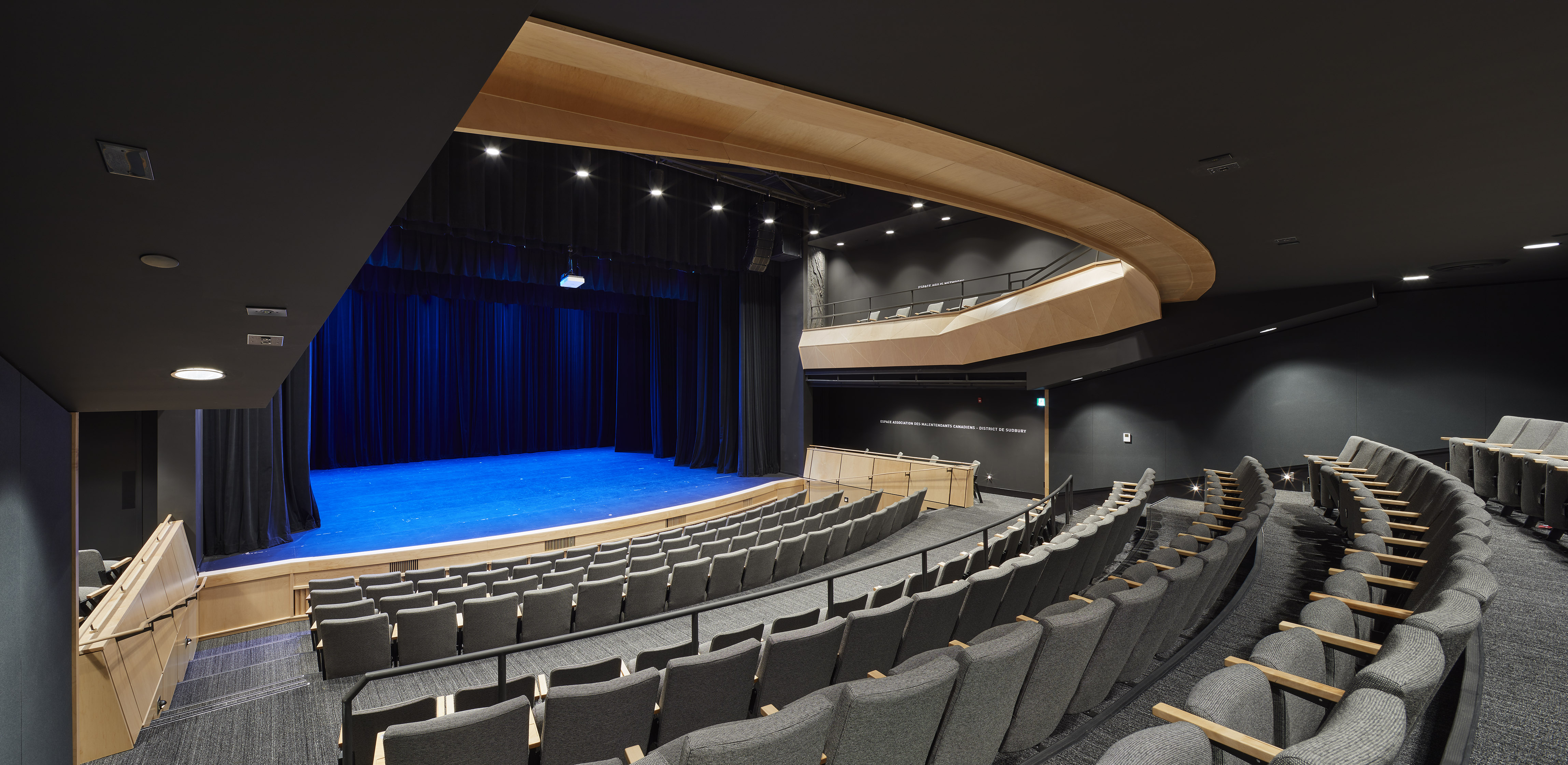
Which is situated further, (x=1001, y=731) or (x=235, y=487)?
(x=235, y=487)

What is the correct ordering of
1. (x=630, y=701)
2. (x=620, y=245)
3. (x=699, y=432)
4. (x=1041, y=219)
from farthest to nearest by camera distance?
1. (x=699, y=432)
2. (x=620, y=245)
3. (x=1041, y=219)
4. (x=630, y=701)

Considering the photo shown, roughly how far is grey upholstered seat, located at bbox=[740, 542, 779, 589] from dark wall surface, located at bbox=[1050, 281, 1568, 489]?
8172mm

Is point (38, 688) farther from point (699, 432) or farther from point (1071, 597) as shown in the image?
point (699, 432)

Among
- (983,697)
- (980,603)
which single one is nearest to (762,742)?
(983,697)

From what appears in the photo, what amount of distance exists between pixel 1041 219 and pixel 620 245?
917cm

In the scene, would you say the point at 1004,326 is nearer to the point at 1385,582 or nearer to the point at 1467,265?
the point at 1467,265

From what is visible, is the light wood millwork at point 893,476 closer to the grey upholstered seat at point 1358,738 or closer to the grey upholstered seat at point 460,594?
the grey upholstered seat at point 460,594

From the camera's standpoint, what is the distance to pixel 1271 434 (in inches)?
408

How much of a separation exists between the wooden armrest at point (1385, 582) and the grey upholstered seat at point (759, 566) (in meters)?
4.88

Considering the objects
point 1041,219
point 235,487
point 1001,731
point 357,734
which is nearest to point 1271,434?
point 1041,219

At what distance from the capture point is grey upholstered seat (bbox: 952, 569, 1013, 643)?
12.3 feet

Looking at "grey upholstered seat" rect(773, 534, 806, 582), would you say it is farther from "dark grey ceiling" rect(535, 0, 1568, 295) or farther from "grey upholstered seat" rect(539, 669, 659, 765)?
"dark grey ceiling" rect(535, 0, 1568, 295)

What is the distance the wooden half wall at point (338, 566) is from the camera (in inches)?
274

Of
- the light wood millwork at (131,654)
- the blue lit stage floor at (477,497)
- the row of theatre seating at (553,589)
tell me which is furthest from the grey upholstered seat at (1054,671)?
the blue lit stage floor at (477,497)
